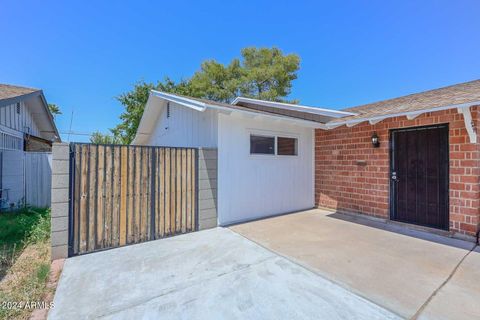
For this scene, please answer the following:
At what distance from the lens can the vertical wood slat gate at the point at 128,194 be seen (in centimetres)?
390

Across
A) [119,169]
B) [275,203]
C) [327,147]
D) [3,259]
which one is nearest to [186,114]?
[119,169]

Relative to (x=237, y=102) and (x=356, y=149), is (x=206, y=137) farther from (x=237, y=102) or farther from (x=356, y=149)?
(x=356, y=149)

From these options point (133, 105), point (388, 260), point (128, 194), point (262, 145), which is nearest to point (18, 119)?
point (128, 194)

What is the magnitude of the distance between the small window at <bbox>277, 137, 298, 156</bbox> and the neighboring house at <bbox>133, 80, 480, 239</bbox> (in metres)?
0.03

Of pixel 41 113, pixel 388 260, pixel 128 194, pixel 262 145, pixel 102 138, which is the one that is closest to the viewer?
pixel 388 260

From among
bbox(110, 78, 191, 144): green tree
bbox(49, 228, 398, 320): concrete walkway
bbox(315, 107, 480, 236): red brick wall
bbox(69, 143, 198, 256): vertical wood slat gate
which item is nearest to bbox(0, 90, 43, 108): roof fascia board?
bbox(69, 143, 198, 256): vertical wood slat gate

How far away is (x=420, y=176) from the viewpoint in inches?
205

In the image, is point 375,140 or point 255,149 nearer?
point 375,140

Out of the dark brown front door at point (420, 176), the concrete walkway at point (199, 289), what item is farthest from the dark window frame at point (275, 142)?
the concrete walkway at point (199, 289)

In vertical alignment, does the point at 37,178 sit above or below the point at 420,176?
below

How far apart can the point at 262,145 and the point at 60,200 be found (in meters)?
4.53

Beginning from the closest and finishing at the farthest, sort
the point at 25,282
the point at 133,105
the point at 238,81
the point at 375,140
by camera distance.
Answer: the point at 25,282, the point at 375,140, the point at 238,81, the point at 133,105

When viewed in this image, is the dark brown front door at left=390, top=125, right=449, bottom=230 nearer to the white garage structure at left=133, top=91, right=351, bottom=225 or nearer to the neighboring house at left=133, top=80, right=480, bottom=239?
the neighboring house at left=133, top=80, right=480, bottom=239

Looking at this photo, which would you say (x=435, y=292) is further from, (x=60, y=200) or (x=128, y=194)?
(x=60, y=200)
